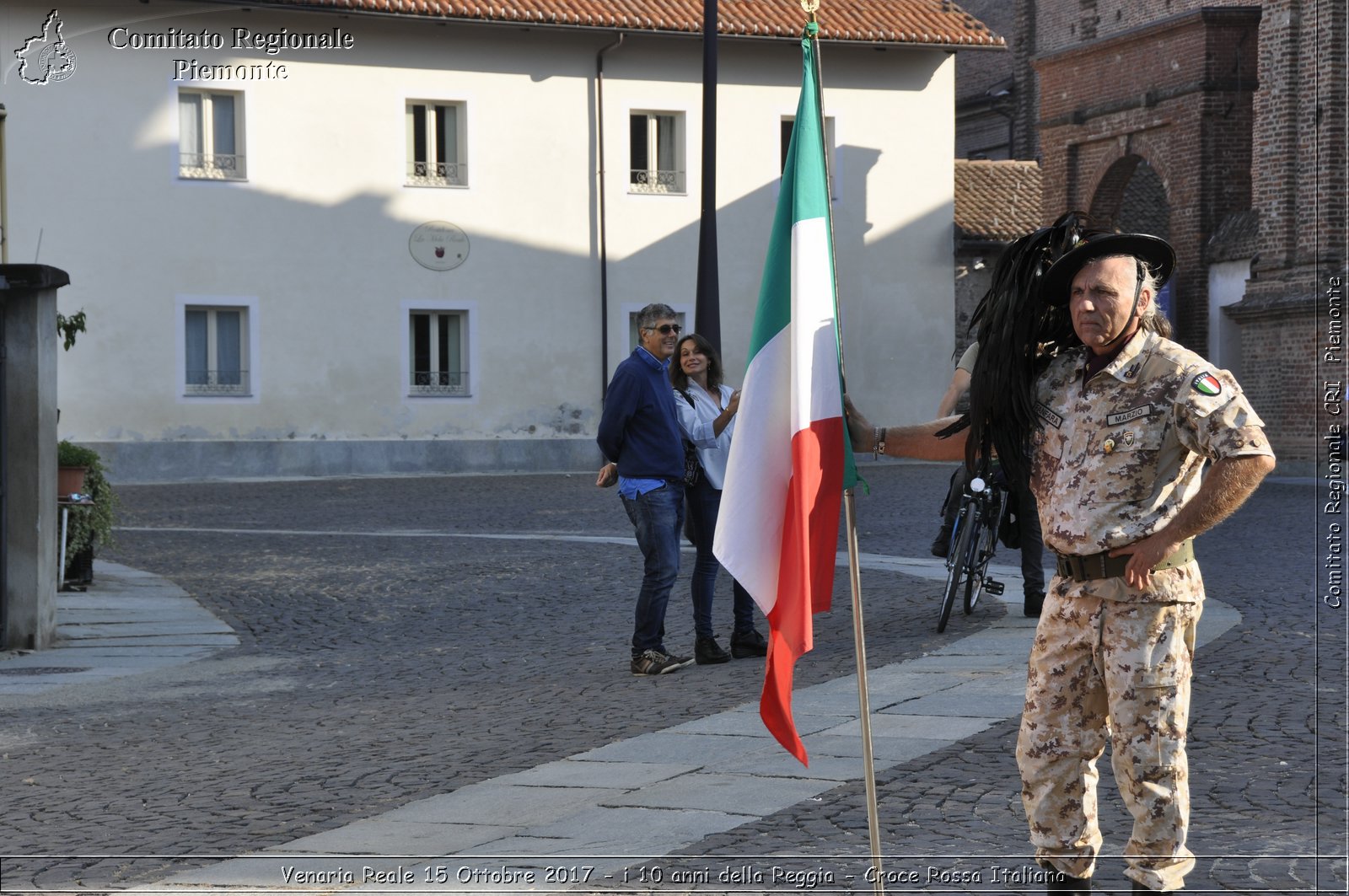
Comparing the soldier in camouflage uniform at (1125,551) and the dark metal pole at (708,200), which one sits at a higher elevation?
the dark metal pole at (708,200)

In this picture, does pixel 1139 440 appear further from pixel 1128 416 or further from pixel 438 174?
pixel 438 174

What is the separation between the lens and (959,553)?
33.2ft

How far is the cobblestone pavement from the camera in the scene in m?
5.18

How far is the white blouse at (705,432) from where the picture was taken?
9.01m

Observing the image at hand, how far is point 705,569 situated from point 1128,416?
16.8ft

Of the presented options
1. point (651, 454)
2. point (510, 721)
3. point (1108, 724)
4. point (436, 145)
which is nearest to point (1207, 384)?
point (1108, 724)

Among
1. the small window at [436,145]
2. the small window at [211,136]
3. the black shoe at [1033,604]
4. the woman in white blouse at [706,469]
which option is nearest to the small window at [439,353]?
the small window at [436,145]

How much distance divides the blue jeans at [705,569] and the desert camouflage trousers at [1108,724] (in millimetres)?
4869

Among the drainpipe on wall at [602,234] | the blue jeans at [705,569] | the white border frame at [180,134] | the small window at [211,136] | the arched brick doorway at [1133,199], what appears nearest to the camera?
the blue jeans at [705,569]

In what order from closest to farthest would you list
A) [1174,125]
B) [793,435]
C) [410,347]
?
1. [793,435]
2. [410,347]
3. [1174,125]

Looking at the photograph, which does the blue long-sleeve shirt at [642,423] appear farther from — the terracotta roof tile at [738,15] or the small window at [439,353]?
the small window at [439,353]

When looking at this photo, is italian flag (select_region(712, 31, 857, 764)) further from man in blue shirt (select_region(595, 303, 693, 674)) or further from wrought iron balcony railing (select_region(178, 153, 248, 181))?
wrought iron balcony railing (select_region(178, 153, 248, 181))

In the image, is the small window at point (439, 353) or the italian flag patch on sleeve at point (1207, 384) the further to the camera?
the small window at point (439, 353)

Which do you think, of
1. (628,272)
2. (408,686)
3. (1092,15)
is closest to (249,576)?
(408,686)
